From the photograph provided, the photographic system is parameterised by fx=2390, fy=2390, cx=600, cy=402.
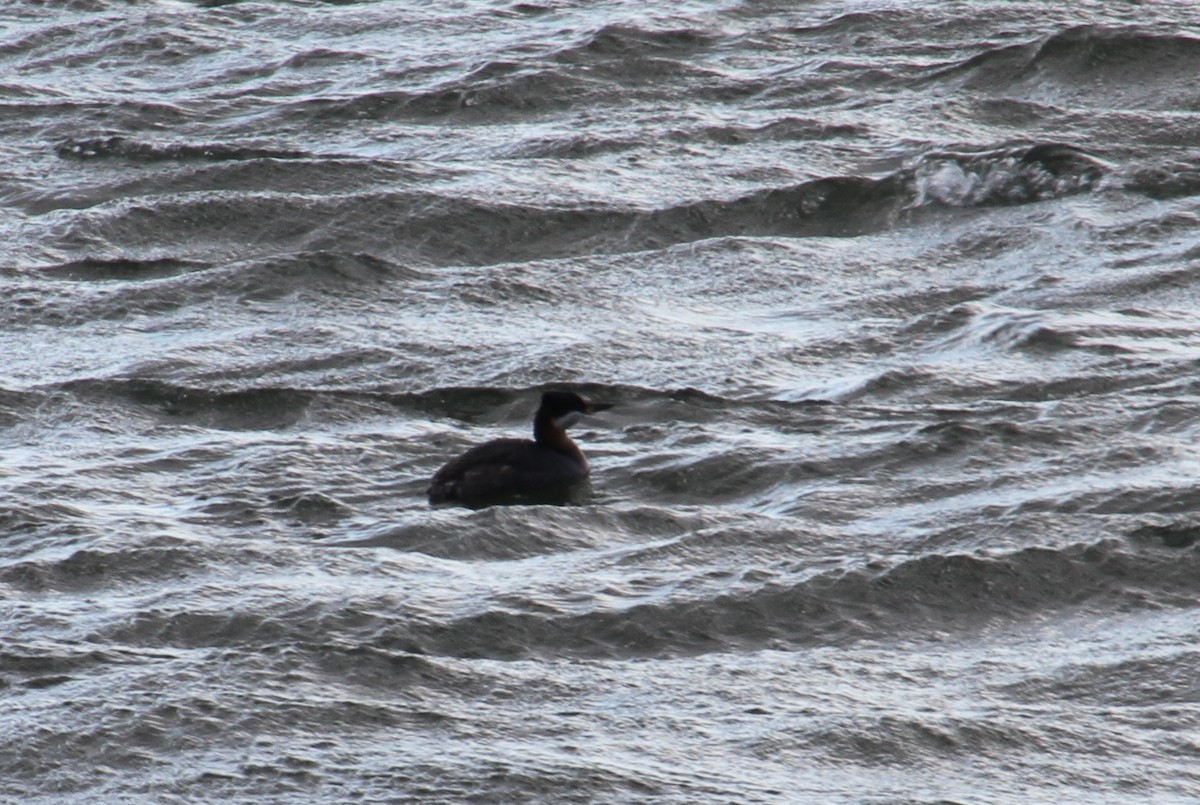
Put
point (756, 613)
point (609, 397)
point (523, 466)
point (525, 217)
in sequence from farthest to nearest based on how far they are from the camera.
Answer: point (525, 217), point (609, 397), point (523, 466), point (756, 613)

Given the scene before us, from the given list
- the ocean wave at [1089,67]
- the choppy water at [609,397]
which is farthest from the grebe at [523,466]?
the ocean wave at [1089,67]

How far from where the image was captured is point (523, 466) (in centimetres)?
977

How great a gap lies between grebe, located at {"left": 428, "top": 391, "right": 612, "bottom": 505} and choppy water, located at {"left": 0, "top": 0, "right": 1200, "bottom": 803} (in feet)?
0.61

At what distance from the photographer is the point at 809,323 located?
39.3 feet

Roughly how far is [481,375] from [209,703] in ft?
13.5

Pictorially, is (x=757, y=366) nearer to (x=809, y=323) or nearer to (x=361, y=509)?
(x=809, y=323)

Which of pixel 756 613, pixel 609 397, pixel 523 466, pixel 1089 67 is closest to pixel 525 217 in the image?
pixel 609 397

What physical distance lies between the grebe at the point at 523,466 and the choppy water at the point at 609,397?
19 cm

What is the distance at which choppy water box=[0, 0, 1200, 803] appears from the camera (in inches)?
288

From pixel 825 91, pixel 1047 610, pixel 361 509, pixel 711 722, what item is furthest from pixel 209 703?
pixel 825 91

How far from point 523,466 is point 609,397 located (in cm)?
133

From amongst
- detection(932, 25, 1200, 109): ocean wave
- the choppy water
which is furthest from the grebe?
detection(932, 25, 1200, 109): ocean wave

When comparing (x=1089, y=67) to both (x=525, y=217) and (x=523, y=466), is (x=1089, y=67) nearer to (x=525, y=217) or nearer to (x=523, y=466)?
(x=525, y=217)

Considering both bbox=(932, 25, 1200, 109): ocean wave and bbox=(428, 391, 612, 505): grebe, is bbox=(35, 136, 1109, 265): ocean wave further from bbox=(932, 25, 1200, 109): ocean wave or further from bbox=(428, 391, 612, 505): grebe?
bbox=(428, 391, 612, 505): grebe
